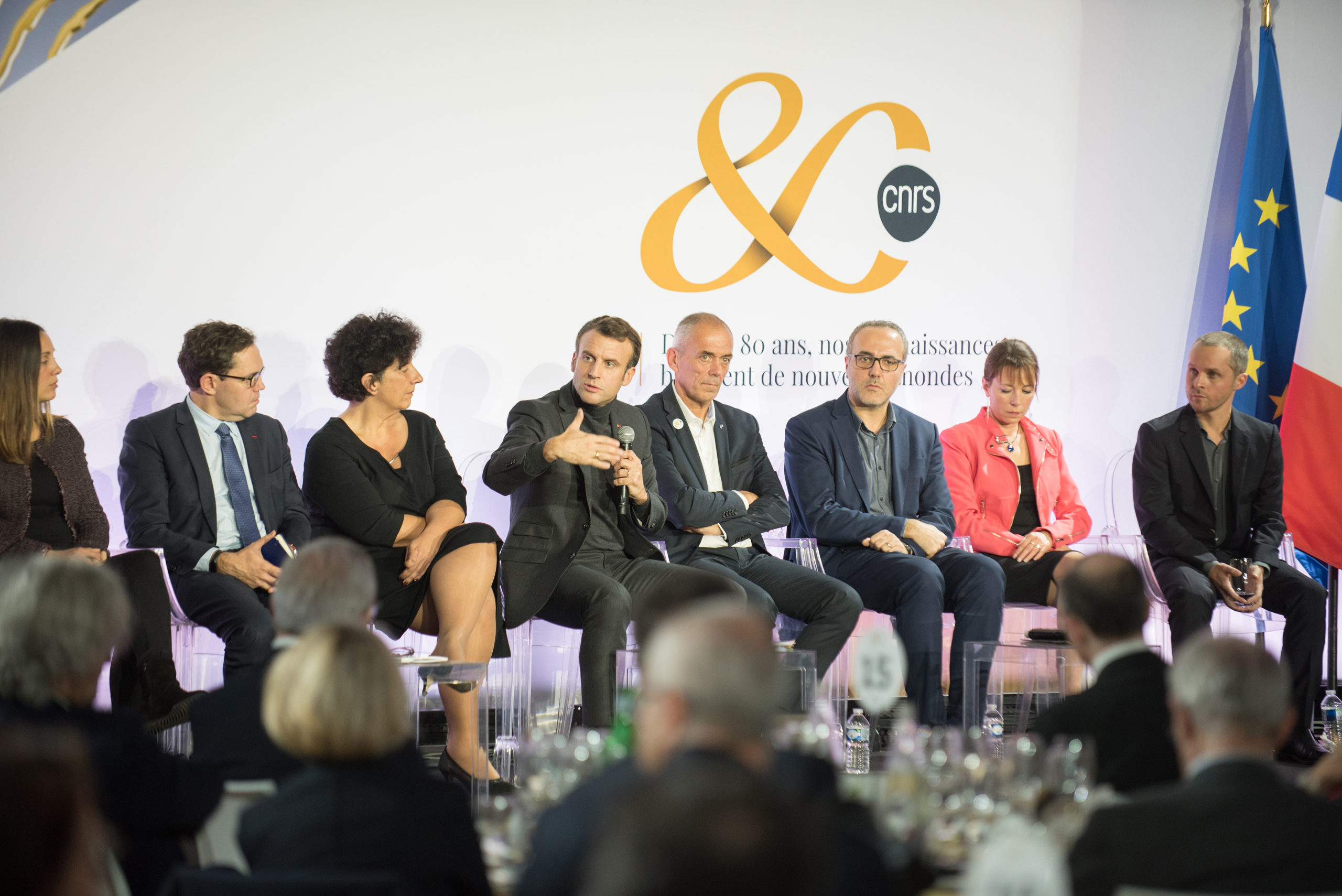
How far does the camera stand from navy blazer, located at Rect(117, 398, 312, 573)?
4.12 m

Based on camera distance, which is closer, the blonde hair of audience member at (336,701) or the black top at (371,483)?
the blonde hair of audience member at (336,701)

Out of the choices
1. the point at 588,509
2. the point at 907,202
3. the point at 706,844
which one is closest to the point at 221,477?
the point at 588,509

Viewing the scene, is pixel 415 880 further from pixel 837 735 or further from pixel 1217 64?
pixel 1217 64

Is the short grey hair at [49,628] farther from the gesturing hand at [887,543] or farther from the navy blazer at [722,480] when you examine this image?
the gesturing hand at [887,543]

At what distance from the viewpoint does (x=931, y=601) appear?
452 centimetres

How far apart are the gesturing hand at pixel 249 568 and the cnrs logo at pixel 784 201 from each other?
2225 mm

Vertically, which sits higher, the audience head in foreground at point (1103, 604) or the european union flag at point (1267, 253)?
the european union flag at point (1267, 253)

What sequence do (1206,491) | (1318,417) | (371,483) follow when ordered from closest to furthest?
(371,483)
(1206,491)
(1318,417)

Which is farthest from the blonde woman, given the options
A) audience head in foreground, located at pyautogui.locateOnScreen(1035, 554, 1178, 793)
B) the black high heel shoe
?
the black high heel shoe

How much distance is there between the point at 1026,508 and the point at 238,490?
3.07 m

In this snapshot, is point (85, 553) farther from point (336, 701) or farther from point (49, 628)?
point (336, 701)

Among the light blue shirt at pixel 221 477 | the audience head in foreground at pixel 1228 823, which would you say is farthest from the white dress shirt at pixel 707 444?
the audience head in foreground at pixel 1228 823

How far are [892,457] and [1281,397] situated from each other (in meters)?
2.04

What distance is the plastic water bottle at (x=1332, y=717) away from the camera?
190 inches
